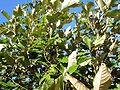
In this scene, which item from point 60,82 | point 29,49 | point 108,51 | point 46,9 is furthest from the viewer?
point 46,9

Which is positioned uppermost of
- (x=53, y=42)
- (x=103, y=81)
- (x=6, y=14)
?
(x=6, y=14)

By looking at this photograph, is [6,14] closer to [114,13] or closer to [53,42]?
[53,42]

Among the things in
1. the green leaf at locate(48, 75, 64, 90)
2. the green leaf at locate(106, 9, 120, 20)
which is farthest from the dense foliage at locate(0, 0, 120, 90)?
the green leaf at locate(48, 75, 64, 90)

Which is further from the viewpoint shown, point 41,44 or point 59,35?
point 59,35

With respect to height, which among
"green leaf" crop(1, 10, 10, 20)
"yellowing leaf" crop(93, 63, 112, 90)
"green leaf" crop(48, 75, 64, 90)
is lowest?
"yellowing leaf" crop(93, 63, 112, 90)

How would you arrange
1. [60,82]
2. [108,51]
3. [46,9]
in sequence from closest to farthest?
[60,82]
[108,51]
[46,9]

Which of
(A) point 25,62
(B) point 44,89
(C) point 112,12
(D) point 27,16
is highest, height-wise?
(D) point 27,16

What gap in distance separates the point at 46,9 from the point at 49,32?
0.33 meters

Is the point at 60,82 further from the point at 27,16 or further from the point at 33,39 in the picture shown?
the point at 27,16

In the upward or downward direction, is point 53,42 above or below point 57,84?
above

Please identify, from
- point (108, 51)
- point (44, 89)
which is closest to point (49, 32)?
point (108, 51)

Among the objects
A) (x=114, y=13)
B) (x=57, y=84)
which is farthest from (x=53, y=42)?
(x=57, y=84)

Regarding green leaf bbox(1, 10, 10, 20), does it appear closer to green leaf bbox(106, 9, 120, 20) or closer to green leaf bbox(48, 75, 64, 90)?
green leaf bbox(106, 9, 120, 20)

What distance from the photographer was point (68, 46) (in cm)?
294
